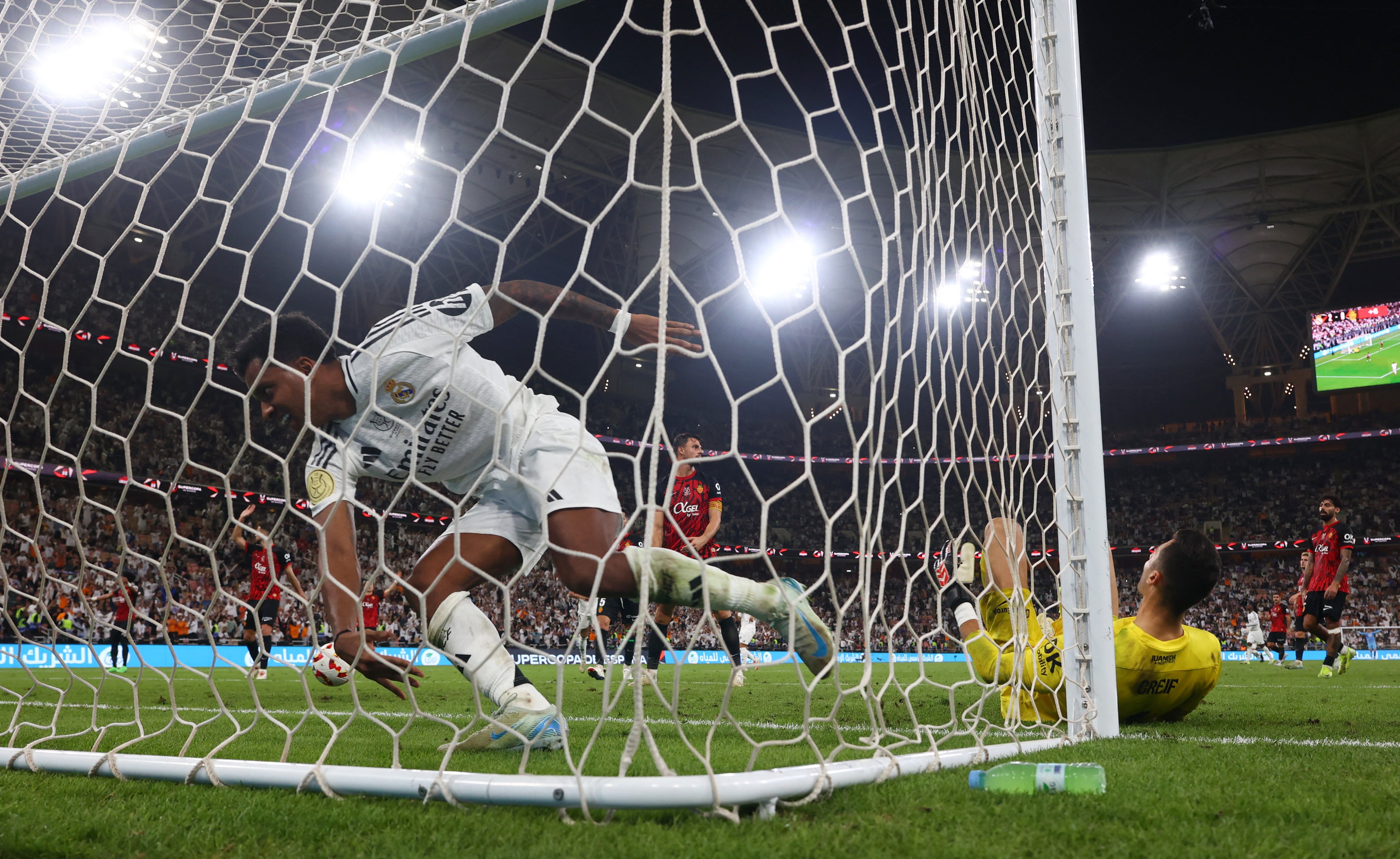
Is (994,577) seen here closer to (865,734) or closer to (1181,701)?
(865,734)

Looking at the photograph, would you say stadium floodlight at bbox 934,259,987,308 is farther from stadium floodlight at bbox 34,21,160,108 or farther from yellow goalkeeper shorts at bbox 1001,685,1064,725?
stadium floodlight at bbox 34,21,160,108

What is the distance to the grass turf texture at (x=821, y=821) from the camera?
1436 millimetres

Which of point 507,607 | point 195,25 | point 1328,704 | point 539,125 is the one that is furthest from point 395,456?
point 539,125

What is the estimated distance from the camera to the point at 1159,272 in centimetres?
2566

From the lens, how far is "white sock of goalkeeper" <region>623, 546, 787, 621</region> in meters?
2.29

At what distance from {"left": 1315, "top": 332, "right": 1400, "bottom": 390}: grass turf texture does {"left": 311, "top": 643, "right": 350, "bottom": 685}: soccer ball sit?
1138 inches

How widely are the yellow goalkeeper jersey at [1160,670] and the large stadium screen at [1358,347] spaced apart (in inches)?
1036

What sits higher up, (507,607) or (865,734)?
(507,607)

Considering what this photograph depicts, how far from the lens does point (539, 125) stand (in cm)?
1941

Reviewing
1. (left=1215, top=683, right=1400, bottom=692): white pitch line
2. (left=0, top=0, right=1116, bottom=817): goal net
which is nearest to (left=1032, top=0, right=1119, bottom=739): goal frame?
(left=0, top=0, right=1116, bottom=817): goal net

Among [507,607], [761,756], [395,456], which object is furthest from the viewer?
[395,456]

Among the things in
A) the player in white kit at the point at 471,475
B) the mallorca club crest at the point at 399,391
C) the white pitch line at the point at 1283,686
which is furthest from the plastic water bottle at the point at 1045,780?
the white pitch line at the point at 1283,686

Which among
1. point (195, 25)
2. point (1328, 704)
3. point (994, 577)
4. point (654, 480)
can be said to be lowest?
point (1328, 704)

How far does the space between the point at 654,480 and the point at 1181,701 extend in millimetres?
2895
